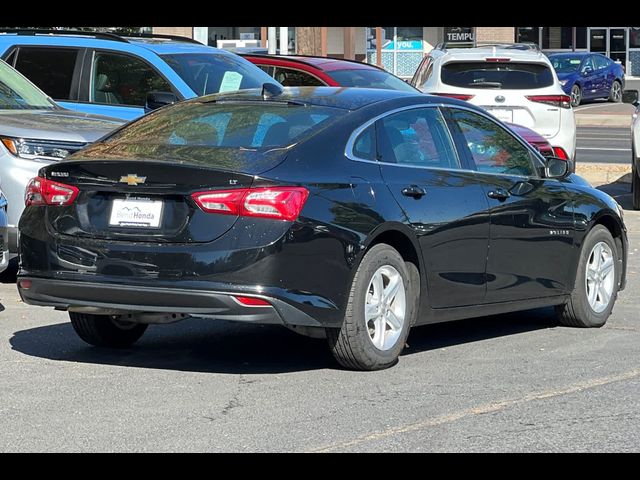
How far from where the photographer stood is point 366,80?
49.8 feet

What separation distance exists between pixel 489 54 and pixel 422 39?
117 feet

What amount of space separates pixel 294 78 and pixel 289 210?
30.1ft

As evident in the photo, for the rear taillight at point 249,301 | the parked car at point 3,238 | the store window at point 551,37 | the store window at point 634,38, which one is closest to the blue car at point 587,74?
the store window at point 634,38

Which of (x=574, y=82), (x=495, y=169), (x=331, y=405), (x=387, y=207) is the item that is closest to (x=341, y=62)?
(x=495, y=169)

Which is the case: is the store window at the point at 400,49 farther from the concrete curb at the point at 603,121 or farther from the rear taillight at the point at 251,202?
the rear taillight at the point at 251,202

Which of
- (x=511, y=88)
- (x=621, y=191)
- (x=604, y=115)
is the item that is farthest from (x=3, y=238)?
(x=604, y=115)

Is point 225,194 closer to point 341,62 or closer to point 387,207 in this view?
point 387,207

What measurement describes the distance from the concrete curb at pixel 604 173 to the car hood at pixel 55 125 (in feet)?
30.7

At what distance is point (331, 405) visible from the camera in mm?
6266

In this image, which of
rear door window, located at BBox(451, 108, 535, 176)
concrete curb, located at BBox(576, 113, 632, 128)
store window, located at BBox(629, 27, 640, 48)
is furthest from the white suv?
store window, located at BBox(629, 27, 640, 48)

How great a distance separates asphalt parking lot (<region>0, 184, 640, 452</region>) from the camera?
561 centimetres

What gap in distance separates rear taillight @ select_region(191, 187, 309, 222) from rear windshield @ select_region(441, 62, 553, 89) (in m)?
9.82

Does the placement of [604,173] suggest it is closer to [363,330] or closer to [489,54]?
[489,54]

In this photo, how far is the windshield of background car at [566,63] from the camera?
4126 centimetres
